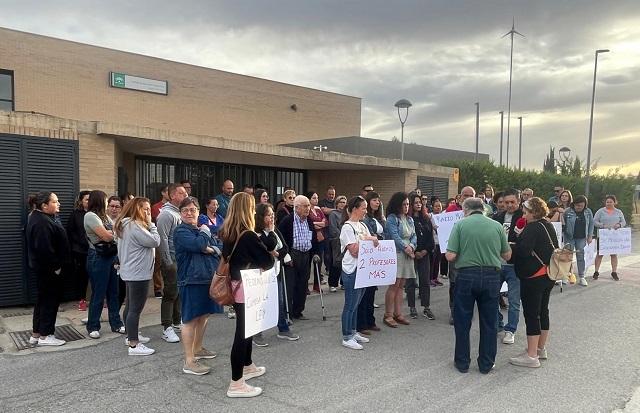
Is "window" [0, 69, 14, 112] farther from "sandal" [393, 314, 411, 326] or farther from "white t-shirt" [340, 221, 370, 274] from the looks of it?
"sandal" [393, 314, 411, 326]

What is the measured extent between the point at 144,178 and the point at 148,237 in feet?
24.0

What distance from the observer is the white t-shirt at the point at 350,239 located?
18.1 ft

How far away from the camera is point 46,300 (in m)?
5.42

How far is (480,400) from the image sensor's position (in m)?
4.07

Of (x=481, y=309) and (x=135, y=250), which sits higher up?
(x=135, y=250)

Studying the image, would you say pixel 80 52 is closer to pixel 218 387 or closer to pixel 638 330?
pixel 218 387

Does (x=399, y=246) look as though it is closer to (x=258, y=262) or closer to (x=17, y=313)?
(x=258, y=262)

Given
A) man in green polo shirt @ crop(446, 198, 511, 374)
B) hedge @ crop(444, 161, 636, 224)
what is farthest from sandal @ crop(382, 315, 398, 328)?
hedge @ crop(444, 161, 636, 224)

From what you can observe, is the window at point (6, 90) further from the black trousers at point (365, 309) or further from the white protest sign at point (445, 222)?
the black trousers at point (365, 309)

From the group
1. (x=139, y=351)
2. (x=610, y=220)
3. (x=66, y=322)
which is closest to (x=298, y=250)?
(x=139, y=351)

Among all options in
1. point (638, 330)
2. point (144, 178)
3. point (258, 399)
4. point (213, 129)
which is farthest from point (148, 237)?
point (213, 129)

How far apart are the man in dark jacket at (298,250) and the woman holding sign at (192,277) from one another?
1.86 meters

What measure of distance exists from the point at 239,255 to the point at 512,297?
3.69 metres

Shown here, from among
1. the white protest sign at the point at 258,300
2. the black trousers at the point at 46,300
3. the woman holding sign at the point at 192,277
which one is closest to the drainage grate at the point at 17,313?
the black trousers at the point at 46,300
